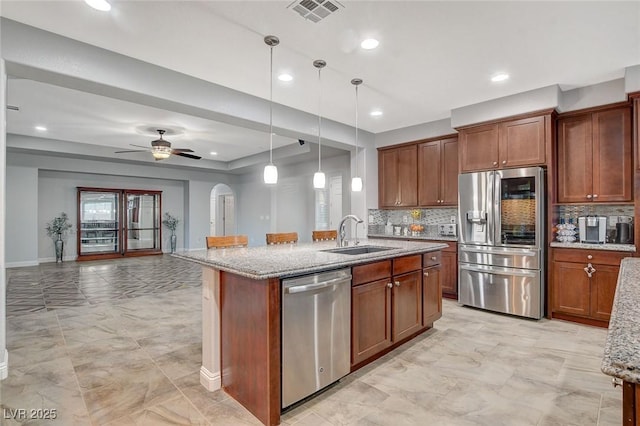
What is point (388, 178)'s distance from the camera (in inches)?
229

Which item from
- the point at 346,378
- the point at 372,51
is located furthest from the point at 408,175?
the point at 346,378

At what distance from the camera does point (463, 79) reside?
11.9 feet

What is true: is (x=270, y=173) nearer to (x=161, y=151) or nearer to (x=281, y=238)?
(x=281, y=238)

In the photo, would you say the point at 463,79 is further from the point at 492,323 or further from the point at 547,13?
the point at 492,323

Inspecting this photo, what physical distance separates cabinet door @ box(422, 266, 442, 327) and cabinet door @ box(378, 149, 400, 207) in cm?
233

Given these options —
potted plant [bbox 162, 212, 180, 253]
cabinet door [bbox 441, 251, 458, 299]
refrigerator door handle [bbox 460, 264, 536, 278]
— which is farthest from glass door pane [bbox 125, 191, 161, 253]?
refrigerator door handle [bbox 460, 264, 536, 278]

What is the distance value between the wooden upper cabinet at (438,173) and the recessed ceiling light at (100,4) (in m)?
4.45

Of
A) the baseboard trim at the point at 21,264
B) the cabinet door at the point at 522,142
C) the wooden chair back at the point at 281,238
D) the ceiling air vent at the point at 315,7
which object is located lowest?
the baseboard trim at the point at 21,264

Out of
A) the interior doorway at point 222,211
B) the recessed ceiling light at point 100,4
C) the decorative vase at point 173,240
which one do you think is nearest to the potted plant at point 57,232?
the decorative vase at point 173,240

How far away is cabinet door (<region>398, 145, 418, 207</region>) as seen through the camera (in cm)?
546

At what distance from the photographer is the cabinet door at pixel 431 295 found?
331 centimetres

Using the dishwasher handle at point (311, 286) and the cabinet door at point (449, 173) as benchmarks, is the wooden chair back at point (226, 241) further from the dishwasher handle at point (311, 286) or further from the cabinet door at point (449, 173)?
the cabinet door at point (449, 173)

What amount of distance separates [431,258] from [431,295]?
1.30 feet

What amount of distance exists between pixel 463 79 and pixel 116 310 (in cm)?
511
